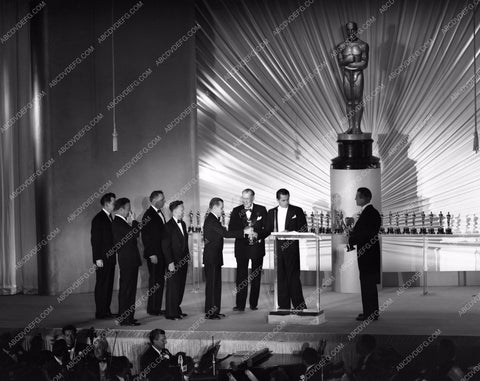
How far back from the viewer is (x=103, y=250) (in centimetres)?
1065

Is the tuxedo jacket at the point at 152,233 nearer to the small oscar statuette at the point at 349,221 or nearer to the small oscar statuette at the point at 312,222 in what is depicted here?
the small oscar statuette at the point at 349,221

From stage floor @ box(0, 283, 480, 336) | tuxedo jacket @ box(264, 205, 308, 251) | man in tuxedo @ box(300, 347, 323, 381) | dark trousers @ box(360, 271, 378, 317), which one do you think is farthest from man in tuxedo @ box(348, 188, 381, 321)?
man in tuxedo @ box(300, 347, 323, 381)

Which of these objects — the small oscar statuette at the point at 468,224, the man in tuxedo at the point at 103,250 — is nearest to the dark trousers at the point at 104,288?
the man in tuxedo at the point at 103,250

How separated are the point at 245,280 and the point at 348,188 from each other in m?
1.77

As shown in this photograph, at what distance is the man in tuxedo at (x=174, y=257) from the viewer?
34.2 ft

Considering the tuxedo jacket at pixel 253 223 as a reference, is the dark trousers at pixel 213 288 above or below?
below

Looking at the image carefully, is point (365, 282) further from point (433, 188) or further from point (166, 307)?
point (433, 188)

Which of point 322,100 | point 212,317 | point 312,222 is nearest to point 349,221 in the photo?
point 312,222

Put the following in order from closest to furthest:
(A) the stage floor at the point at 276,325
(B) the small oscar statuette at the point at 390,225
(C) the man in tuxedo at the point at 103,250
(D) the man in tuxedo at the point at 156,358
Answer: (D) the man in tuxedo at the point at 156,358
(A) the stage floor at the point at 276,325
(C) the man in tuxedo at the point at 103,250
(B) the small oscar statuette at the point at 390,225

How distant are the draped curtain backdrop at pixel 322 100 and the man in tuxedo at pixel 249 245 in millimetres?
2458

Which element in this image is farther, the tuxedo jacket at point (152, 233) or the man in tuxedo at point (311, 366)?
the tuxedo jacket at point (152, 233)

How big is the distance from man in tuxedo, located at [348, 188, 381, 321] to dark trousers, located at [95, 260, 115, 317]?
7.41 feet

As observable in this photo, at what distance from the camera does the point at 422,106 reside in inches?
516

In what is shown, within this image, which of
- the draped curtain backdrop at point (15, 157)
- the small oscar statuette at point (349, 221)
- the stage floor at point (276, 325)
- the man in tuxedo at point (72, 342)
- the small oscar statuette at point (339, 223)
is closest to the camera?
the man in tuxedo at point (72, 342)
